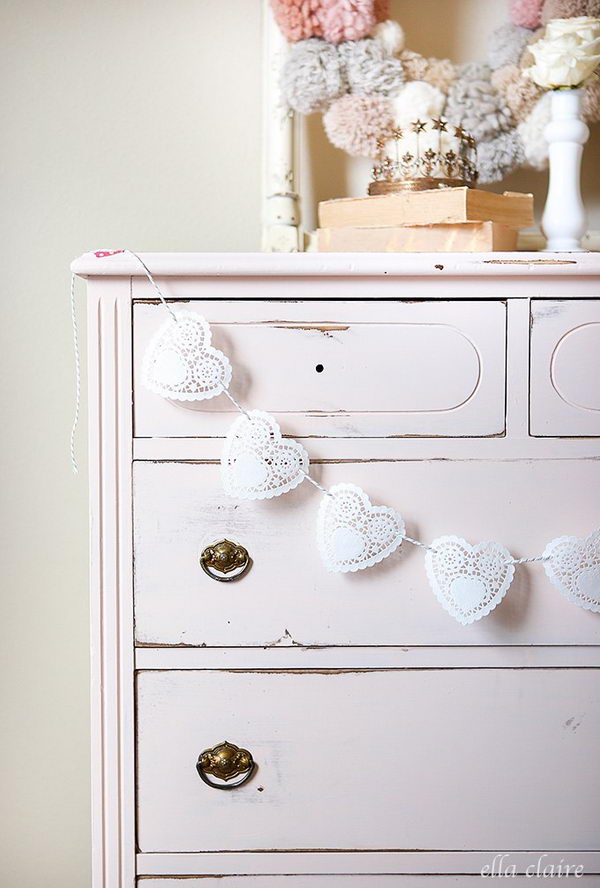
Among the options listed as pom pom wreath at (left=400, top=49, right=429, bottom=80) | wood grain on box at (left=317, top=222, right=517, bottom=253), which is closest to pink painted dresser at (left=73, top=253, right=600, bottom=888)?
wood grain on box at (left=317, top=222, right=517, bottom=253)

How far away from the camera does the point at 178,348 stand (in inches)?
34.7

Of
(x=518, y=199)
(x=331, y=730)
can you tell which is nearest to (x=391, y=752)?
(x=331, y=730)

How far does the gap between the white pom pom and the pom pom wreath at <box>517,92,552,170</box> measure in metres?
0.22

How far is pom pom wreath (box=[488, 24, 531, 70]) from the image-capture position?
127 centimetres


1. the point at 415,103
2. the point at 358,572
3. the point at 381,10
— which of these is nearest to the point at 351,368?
the point at 358,572

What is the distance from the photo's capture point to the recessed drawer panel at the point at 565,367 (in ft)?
3.00

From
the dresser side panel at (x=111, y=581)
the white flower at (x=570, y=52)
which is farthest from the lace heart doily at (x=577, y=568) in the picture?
the white flower at (x=570, y=52)

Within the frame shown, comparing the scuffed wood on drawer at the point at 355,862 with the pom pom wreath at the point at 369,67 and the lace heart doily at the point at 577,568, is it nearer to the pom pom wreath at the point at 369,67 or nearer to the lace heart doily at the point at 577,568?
the lace heart doily at the point at 577,568

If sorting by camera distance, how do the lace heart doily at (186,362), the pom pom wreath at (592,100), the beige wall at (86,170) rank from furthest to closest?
the beige wall at (86,170) → the pom pom wreath at (592,100) → the lace heart doily at (186,362)

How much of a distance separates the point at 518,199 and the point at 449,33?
414mm

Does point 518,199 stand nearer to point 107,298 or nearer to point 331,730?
point 107,298

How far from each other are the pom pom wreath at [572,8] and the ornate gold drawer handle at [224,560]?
94 centimetres

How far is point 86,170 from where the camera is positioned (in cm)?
140

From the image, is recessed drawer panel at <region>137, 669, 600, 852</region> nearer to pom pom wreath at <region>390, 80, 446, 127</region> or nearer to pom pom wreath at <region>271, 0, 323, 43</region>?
pom pom wreath at <region>390, 80, 446, 127</region>
